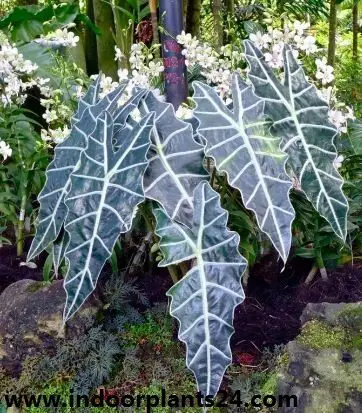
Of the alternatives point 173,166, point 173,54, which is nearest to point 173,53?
point 173,54

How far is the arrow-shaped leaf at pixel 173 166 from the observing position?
5.41 ft

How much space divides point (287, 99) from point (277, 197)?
40 cm

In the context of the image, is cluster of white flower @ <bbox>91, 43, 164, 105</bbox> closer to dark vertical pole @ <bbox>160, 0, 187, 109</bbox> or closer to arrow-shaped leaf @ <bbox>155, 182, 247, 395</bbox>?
dark vertical pole @ <bbox>160, 0, 187, 109</bbox>

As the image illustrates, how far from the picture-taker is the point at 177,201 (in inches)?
64.9

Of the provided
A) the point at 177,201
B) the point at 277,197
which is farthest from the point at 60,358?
the point at 277,197

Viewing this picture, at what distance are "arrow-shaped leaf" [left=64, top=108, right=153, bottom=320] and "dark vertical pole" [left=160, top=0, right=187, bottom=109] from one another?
415 millimetres

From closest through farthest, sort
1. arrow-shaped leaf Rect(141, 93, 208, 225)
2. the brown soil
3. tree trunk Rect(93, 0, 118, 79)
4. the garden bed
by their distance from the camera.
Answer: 1. arrow-shaped leaf Rect(141, 93, 208, 225)
2. the garden bed
3. the brown soil
4. tree trunk Rect(93, 0, 118, 79)

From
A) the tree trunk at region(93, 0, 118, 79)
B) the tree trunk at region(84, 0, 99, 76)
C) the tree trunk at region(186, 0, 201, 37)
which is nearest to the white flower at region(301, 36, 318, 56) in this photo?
the tree trunk at region(186, 0, 201, 37)

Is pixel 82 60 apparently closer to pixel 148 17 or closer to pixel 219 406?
pixel 148 17

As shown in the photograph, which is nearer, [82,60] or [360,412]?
[360,412]

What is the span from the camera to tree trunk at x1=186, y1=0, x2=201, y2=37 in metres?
3.52

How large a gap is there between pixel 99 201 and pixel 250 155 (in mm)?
462

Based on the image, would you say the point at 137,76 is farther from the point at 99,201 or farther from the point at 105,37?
the point at 105,37

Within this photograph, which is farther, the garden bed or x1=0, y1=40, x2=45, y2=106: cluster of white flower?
x1=0, y1=40, x2=45, y2=106: cluster of white flower
